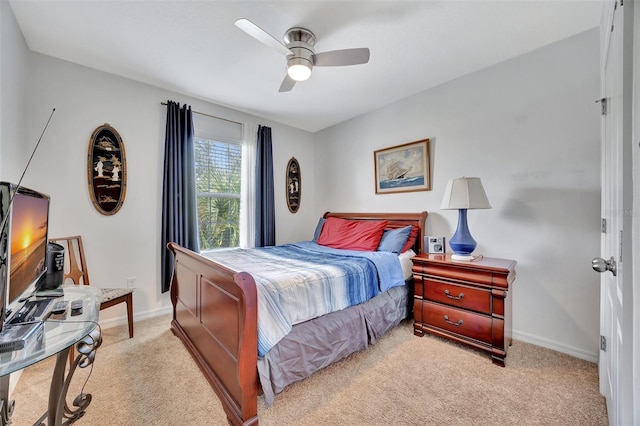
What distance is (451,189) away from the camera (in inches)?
92.3

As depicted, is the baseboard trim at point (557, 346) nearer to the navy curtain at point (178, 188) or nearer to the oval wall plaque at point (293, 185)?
the oval wall plaque at point (293, 185)

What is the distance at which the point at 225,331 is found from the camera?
1.58 m

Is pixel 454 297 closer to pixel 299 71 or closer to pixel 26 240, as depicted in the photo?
pixel 299 71

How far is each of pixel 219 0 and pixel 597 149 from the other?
9.84ft

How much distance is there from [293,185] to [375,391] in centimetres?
318

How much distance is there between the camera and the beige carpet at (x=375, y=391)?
4.84 feet

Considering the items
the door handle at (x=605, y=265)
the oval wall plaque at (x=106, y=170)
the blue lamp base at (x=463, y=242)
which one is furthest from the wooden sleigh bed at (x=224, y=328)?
the door handle at (x=605, y=265)

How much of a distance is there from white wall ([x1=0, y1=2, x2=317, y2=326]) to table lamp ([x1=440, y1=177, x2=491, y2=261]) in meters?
3.10

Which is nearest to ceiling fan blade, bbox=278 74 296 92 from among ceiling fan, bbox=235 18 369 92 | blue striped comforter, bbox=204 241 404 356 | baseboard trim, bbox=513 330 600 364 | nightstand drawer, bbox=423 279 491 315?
ceiling fan, bbox=235 18 369 92

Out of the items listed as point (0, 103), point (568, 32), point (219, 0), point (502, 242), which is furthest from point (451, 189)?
point (0, 103)

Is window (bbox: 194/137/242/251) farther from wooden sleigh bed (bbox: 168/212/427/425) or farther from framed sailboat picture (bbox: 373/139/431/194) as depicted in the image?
framed sailboat picture (bbox: 373/139/431/194)

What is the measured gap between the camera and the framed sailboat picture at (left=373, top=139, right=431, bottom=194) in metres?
3.00

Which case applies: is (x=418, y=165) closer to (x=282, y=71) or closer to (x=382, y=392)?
(x=282, y=71)

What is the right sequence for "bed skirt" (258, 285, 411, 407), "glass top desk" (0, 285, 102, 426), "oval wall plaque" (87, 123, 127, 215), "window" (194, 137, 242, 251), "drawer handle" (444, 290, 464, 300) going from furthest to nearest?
"window" (194, 137, 242, 251) → "oval wall plaque" (87, 123, 127, 215) → "drawer handle" (444, 290, 464, 300) → "bed skirt" (258, 285, 411, 407) → "glass top desk" (0, 285, 102, 426)
